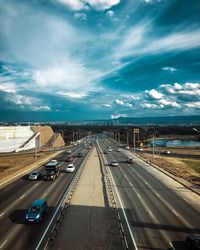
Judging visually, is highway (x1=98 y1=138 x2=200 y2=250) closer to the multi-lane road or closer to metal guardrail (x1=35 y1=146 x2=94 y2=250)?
the multi-lane road

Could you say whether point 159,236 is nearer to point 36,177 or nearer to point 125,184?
point 125,184

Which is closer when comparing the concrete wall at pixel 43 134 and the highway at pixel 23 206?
the highway at pixel 23 206

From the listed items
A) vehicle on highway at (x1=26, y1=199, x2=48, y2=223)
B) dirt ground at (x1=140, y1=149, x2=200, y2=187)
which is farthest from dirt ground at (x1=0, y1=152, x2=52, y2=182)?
dirt ground at (x1=140, y1=149, x2=200, y2=187)

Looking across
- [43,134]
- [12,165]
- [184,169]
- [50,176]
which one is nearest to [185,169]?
[184,169]

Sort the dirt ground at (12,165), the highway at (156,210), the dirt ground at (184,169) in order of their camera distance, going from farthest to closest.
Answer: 1. the dirt ground at (12,165)
2. the dirt ground at (184,169)
3. the highway at (156,210)

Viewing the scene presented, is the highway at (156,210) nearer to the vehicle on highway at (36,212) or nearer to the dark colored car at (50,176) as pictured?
the vehicle on highway at (36,212)

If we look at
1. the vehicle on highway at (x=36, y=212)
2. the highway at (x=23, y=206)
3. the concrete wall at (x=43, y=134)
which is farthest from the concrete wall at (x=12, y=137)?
the vehicle on highway at (x=36, y=212)

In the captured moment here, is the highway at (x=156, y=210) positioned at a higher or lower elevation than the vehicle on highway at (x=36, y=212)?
lower

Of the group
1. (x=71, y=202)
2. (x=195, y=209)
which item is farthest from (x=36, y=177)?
(x=195, y=209)

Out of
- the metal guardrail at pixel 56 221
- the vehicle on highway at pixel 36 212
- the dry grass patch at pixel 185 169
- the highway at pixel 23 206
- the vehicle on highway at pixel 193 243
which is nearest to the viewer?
the vehicle on highway at pixel 193 243
